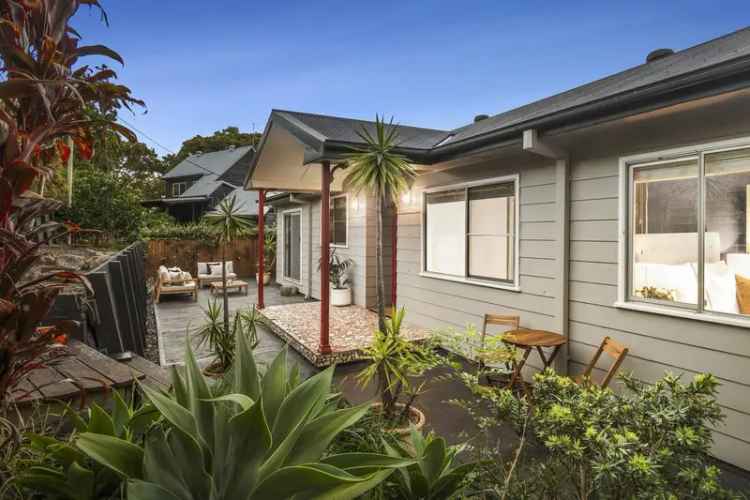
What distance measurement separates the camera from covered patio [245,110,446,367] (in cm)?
560

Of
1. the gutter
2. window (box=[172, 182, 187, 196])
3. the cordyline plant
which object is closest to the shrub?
window (box=[172, 182, 187, 196])

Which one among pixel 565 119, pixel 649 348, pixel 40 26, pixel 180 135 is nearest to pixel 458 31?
pixel 565 119

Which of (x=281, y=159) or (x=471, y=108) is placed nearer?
(x=281, y=159)

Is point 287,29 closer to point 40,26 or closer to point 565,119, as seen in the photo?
point 565,119

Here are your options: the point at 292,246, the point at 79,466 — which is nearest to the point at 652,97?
the point at 79,466

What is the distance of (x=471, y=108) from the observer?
3609cm

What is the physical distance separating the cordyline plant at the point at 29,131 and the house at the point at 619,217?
3663 mm

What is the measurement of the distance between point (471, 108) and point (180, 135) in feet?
102

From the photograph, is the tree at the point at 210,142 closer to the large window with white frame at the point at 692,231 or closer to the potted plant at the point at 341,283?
the potted plant at the point at 341,283

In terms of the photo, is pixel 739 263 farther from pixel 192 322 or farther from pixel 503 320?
pixel 192 322

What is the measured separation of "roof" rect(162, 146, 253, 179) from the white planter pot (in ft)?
62.7

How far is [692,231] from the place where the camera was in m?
Result: 3.53

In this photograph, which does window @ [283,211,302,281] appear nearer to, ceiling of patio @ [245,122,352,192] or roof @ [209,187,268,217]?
ceiling of patio @ [245,122,352,192]

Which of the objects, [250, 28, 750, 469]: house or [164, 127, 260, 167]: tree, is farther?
[164, 127, 260, 167]: tree
